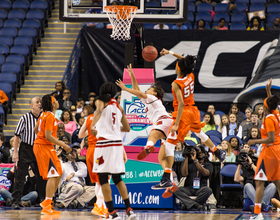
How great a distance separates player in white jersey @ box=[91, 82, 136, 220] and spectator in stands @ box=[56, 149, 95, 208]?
3.52 m

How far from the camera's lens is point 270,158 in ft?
25.0

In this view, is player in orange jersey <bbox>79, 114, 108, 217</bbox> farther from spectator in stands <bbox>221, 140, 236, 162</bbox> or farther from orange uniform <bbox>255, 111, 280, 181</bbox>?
spectator in stands <bbox>221, 140, 236, 162</bbox>

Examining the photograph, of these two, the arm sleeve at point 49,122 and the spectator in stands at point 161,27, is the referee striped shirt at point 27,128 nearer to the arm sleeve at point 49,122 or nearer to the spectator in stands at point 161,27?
the arm sleeve at point 49,122

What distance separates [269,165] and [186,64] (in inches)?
92.0

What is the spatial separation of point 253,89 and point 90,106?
5.63 meters

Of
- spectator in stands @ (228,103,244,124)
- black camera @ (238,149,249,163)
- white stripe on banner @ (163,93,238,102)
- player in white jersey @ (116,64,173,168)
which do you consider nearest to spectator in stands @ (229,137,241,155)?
black camera @ (238,149,249,163)

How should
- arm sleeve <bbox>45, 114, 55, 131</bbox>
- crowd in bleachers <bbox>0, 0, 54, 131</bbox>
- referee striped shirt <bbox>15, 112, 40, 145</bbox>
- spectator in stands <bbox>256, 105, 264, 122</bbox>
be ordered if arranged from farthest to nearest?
crowd in bleachers <bbox>0, 0, 54, 131</bbox>, spectator in stands <bbox>256, 105, 264, 122</bbox>, referee striped shirt <bbox>15, 112, 40, 145</bbox>, arm sleeve <bbox>45, 114, 55, 131</bbox>

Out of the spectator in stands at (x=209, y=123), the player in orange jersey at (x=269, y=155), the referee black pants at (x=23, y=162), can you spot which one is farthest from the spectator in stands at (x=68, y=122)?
the player in orange jersey at (x=269, y=155)

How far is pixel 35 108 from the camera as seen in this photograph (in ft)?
30.5

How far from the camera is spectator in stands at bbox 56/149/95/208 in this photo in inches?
391

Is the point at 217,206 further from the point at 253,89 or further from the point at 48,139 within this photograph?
the point at 253,89

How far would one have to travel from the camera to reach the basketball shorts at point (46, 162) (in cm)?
809

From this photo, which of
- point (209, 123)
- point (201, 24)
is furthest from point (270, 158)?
point (201, 24)

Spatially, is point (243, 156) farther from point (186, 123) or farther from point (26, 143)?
point (26, 143)
